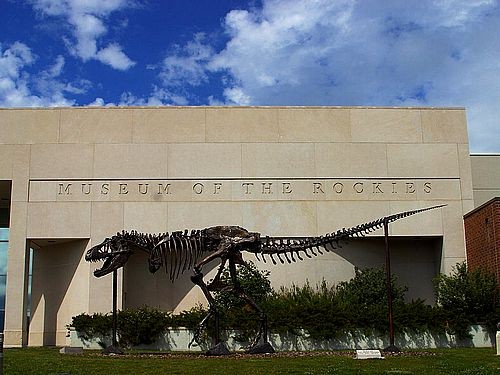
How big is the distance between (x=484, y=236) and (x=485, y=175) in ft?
21.2

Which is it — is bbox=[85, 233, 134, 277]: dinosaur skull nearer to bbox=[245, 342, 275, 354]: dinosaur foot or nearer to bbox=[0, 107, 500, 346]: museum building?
bbox=[245, 342, 275, 354]: dinosaur foot

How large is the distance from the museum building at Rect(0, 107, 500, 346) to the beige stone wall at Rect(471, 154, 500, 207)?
8.03ft

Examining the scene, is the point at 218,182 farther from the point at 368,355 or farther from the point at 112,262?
the point at 368,355

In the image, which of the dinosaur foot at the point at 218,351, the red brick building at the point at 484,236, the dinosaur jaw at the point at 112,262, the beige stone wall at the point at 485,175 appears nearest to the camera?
the dinosaur foot at the point at 218,351

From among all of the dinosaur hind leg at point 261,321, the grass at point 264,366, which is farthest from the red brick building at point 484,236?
the dinosaur hind leg at point 261,321

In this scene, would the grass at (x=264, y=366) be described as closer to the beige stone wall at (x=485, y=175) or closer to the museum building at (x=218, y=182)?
the museum building at (x=218, y=182)

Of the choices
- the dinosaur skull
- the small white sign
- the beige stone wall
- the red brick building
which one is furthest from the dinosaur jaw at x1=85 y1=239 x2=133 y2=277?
the beige stone wall

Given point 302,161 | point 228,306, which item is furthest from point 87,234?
point 302,161

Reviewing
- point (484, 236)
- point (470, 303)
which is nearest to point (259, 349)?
point (470, 303)

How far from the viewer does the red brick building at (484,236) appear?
28.3 m

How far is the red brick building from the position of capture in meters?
28.3

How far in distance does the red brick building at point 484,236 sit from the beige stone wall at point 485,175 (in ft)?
12.1

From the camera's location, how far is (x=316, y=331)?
27031 millimetres

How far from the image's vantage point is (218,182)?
1265 inches
